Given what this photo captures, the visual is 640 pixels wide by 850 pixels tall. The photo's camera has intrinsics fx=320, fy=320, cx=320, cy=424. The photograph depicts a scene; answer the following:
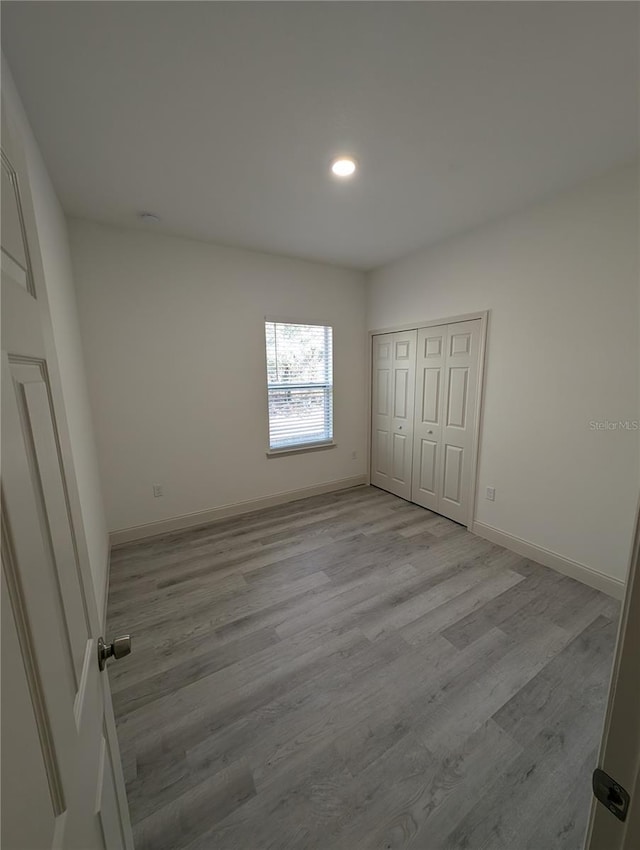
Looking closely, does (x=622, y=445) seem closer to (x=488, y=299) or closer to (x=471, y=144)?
(x=488, y=299)

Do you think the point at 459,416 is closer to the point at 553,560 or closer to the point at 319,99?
the point at 553,560

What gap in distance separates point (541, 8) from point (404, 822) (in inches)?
112

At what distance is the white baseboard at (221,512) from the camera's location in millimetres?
2932

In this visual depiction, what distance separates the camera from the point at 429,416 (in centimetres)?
337

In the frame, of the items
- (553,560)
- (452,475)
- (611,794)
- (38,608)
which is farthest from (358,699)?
(452,475)

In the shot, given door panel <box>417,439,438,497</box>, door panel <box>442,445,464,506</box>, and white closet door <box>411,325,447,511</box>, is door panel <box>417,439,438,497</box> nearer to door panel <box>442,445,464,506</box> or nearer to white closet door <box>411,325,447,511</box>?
white closet door <box>411,325,447,511</box>

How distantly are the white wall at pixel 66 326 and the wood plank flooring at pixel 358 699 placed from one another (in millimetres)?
602

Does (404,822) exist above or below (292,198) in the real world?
below

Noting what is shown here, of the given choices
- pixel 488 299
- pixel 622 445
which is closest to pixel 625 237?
pixel 488 299

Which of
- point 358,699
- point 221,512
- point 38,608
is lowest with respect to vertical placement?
point 358,699

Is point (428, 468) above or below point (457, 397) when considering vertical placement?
below

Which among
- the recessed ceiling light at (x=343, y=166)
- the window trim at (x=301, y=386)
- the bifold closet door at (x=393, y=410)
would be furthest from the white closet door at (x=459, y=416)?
the recessed ceiling light at (x=343, y=166)

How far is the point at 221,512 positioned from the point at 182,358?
161cm

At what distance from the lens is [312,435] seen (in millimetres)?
3887
